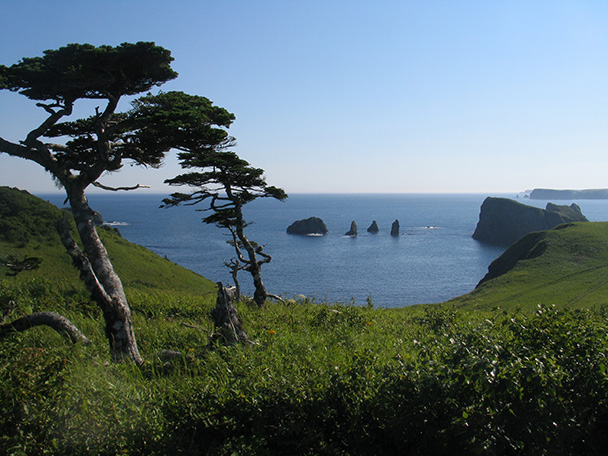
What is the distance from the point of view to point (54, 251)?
48438mm

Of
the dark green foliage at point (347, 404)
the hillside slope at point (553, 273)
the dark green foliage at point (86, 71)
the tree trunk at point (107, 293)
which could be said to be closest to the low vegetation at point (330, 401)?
the dark green foliage at point (347, 404)

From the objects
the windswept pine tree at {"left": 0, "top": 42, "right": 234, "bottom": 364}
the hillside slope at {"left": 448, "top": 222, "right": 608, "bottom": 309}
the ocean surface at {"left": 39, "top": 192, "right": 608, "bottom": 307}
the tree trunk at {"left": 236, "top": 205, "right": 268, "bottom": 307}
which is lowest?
the ocean surface at {"left": 39, "top": 192, "right": 608, "bottom": 307}

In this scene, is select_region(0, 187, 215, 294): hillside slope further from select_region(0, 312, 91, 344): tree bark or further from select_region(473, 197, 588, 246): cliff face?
select_region(473, 197, 588, 246): cliff face

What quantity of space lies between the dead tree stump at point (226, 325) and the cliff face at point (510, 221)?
154 m

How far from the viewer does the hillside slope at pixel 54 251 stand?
45.7 meters

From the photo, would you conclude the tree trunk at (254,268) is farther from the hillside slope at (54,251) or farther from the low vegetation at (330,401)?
the hillside slope at (54,251)

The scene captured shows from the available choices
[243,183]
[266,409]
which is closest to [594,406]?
[266,409]

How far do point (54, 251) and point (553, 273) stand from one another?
5919 centimetres

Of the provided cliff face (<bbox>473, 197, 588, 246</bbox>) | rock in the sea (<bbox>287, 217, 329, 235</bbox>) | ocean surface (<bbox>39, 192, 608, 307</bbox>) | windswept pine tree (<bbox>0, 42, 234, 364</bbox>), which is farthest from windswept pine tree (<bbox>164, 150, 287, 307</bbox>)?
cliff face (<bbox>473, 197, 588, 246</bbox>)

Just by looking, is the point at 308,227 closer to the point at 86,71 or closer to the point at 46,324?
the point at 86,71

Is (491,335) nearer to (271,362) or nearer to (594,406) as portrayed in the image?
(594,406)

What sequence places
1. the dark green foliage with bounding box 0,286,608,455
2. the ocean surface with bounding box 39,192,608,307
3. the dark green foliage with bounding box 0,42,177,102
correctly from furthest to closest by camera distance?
the ocean surface with bounding box 39,192,608,307 < the dark green foliage with bounding box 0,42,177,102 < the dark green foliage with bounding box 0,286,608,455

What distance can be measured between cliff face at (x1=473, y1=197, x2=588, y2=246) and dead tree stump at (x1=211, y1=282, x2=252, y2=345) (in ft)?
505

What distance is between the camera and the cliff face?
150 metres
